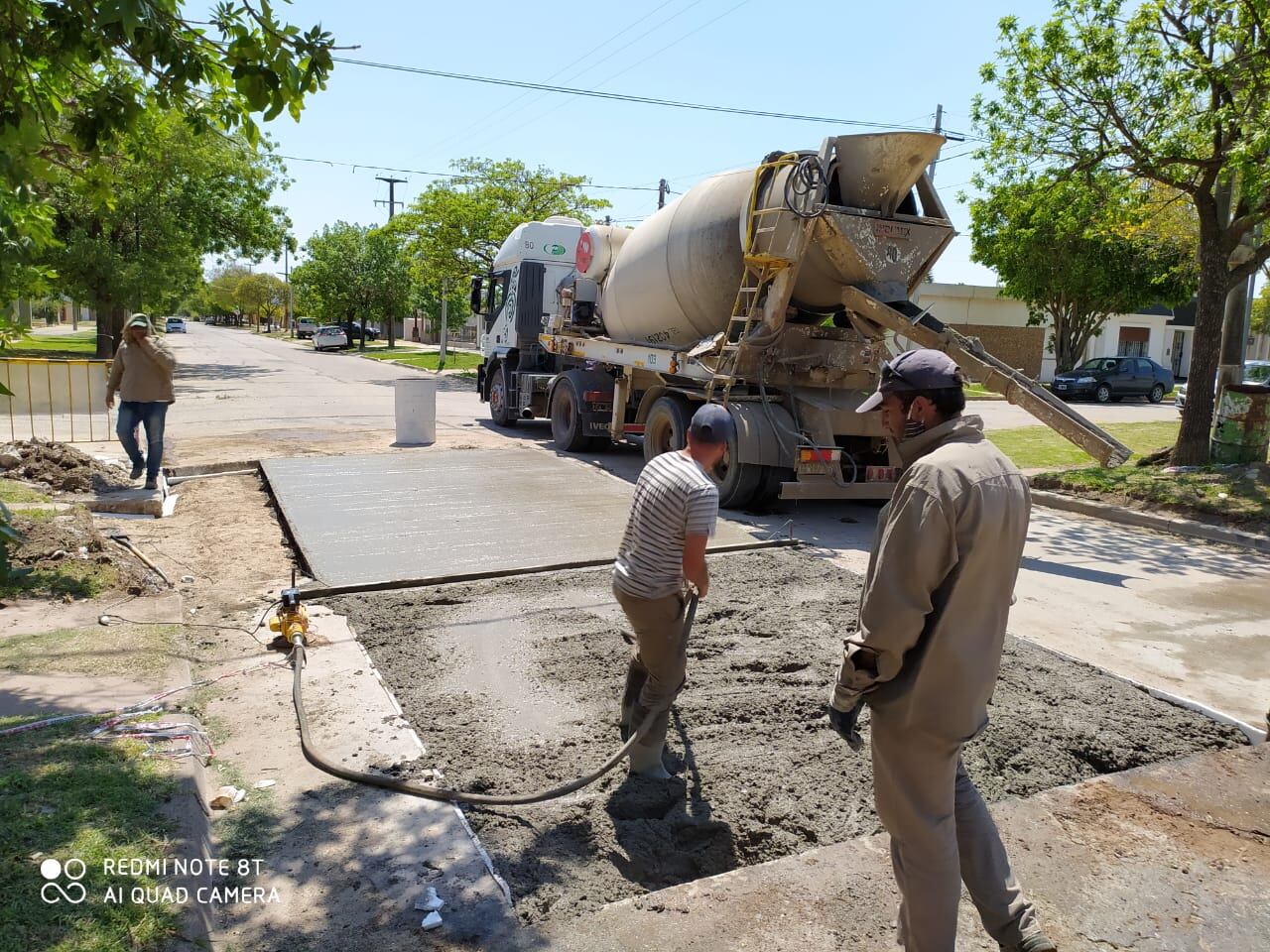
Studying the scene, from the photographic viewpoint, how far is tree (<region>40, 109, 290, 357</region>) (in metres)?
25.4

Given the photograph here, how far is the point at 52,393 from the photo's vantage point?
489 inches

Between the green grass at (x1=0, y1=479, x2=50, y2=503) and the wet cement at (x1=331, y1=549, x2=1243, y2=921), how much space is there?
12.6 ft

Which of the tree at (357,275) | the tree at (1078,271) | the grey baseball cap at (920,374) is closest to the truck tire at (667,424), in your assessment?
the grey baseball cap at (920,374)

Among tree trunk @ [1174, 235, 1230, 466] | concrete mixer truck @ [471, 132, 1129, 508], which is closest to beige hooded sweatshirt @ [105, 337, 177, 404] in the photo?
concrete mixer truck @ [471, 132, 1129, 508]

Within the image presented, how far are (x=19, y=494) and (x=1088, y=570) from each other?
31.7 ft

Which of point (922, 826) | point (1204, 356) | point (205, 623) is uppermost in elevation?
point (1204, 356)

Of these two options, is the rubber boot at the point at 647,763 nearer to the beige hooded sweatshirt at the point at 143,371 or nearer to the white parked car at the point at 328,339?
the beige hooded sweatshirt at the point at 143,371

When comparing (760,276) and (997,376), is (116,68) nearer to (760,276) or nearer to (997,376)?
A: (760,276)

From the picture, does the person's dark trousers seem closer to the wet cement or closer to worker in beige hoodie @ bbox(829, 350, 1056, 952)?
the wet cement

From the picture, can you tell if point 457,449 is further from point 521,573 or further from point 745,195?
point 521,573

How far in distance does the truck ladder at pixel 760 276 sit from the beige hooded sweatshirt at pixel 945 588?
6.63 m

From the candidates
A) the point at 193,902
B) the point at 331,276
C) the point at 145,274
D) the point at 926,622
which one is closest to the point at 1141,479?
the point at 926,622

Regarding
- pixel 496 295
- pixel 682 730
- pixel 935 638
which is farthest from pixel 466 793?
pixel 496 295

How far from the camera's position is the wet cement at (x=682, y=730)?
3498 mm
